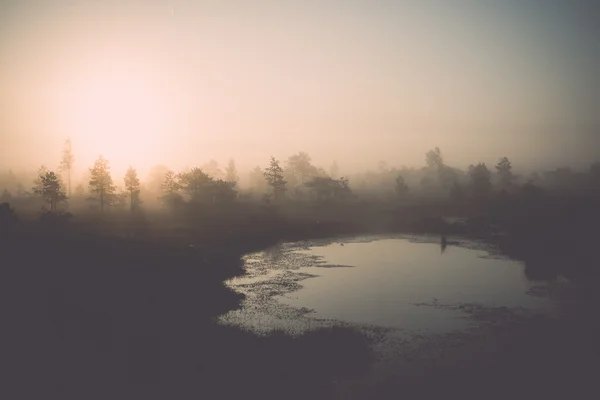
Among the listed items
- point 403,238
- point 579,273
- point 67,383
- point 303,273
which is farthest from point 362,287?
point 403,238

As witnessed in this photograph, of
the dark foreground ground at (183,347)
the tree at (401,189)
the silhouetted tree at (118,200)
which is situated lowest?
the dark foreground ground at (183,347)

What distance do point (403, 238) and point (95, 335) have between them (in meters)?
69.7

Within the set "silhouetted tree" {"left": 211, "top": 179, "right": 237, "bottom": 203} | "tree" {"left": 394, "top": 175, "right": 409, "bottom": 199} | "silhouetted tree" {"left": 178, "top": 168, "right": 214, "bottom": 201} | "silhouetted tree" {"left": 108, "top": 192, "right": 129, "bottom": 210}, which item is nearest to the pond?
"silhouetted tree" {"left": 211, "top": 179, "right": 237, "bottom": 203}

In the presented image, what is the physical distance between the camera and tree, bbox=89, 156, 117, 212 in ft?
286

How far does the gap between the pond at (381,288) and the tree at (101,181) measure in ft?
156

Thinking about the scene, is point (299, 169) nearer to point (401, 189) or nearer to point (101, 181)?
point (401, 189)

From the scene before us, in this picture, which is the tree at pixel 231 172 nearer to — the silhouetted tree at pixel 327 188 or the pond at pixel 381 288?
the silhouetted tree at pixel 327 188

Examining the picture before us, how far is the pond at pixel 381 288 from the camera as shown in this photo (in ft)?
110

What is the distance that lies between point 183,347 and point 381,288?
2576 cm

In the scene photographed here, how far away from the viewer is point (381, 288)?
145ft

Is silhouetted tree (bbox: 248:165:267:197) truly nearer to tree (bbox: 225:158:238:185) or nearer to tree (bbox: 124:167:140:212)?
tree (bbox: 225:158:238:185)

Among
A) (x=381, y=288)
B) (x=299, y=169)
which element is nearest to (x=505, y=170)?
(x=299, y=169)

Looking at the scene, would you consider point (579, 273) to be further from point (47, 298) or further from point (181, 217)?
point (181, 217)

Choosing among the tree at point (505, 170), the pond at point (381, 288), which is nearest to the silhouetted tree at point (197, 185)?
the pond at point (381, 288)
